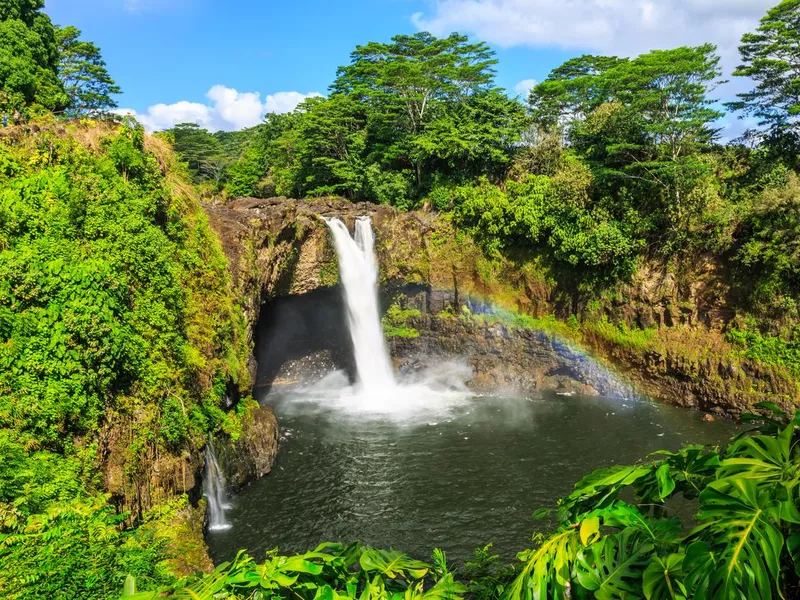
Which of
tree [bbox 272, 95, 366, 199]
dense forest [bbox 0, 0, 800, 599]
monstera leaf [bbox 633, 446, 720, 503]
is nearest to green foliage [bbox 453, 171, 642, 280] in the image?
dense forest [bbox 0, 0, 800, 599]

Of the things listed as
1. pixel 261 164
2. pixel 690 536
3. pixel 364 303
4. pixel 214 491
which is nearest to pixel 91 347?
pixel 214 491

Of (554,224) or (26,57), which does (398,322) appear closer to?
(554,224)

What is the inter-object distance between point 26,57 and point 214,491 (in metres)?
15.3

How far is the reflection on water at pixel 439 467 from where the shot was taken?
1178cm

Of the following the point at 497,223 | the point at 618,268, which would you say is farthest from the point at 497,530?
the point at 497,223

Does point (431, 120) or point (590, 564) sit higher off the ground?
point (431, 120)

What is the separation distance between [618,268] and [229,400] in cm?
1607

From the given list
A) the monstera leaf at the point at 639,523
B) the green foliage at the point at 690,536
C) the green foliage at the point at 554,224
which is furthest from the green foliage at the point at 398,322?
the monstera leaf at the point at 639,523

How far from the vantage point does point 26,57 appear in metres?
16.2

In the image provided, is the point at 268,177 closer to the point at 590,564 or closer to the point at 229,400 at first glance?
the point at 229,400

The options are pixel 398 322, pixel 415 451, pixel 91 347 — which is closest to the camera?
pixel 91 347

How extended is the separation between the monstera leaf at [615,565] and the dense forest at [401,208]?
0.04ft

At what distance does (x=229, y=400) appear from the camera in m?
14.2

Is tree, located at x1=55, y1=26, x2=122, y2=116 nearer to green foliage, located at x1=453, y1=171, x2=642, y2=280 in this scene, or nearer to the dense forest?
the dense forest
